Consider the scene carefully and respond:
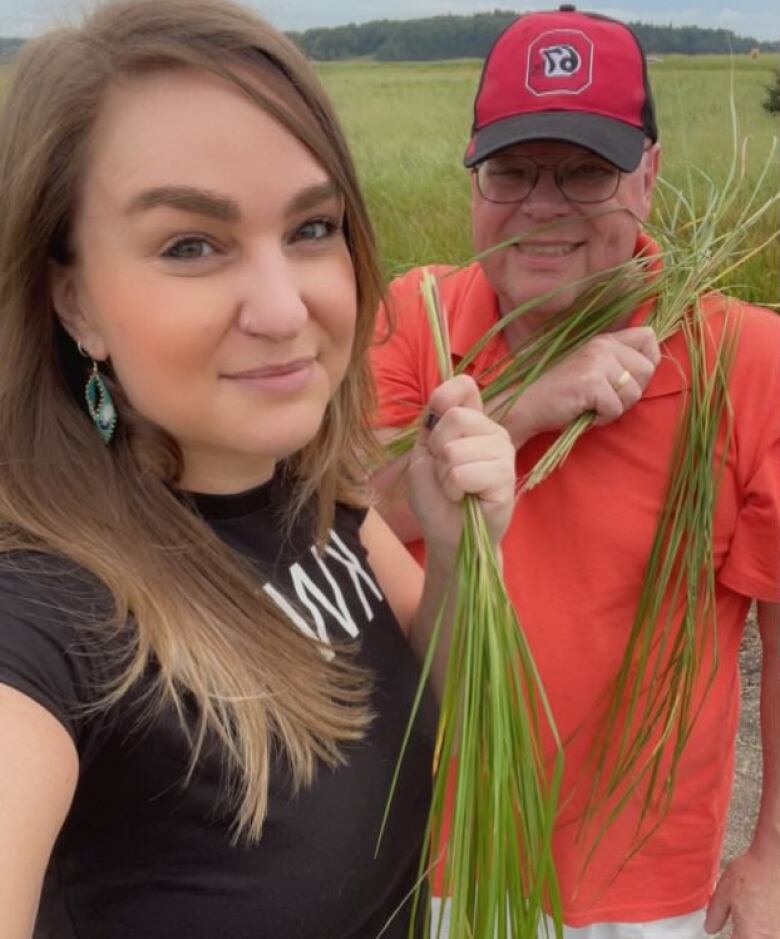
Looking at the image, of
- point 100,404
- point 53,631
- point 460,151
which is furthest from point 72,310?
point 460,151

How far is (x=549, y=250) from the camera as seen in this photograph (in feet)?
5.41

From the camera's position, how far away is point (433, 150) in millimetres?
6570

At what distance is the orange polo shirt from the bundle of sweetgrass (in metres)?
0.34

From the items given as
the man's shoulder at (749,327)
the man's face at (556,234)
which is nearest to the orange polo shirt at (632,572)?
the man's shoulder at (749,327)

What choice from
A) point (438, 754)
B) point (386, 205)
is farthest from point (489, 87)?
point (386, 205)

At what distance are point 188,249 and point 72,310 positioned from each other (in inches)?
6.9

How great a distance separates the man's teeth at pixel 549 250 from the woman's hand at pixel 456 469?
341 mm

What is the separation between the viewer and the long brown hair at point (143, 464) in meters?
1.06

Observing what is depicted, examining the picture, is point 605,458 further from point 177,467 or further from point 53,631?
point 53,631

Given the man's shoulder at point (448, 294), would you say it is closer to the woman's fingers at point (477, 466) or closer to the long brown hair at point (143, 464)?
the woman's fingers at point (477, 466)

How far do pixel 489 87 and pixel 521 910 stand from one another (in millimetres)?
1274

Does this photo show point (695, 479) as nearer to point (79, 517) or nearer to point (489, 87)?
point (489, 87)

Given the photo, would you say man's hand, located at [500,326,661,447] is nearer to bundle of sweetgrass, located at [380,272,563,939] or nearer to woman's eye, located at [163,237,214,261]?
bundle of sweetgrass, located at [380,272,563,939]

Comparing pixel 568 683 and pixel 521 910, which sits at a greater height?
pixel 568 683
